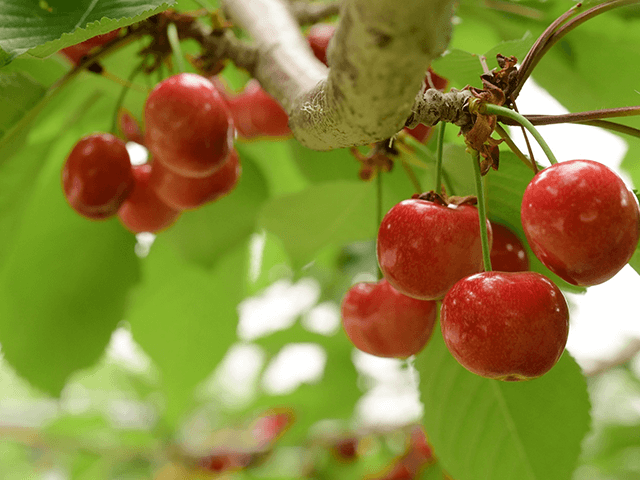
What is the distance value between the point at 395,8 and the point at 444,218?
10.1 inches

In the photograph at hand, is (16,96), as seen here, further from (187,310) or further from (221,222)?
(187,310)

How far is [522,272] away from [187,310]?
0.86 metres

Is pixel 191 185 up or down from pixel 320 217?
up

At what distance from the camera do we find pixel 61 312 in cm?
99

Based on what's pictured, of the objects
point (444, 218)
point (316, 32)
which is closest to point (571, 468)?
point (444, 218)

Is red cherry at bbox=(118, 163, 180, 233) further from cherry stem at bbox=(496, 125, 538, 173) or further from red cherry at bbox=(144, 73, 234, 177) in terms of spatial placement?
cherry stem at bbox=(496, 125, 538, 173)

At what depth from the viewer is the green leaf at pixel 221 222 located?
1.10m

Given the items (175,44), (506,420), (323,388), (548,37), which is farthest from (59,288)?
(323,388)

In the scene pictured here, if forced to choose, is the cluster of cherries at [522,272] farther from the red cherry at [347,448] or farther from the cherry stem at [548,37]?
the red cherry at [347,448]

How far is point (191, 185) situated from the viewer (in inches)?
30.4

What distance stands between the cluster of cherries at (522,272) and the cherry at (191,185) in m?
0.36

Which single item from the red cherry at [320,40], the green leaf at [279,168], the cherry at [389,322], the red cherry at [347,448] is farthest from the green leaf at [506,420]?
the red cherry at [347,448]

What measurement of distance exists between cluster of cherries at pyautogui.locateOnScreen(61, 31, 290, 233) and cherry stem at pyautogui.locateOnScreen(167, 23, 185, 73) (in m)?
0.07

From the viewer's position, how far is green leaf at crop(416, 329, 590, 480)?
2.16 ft
